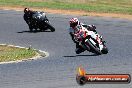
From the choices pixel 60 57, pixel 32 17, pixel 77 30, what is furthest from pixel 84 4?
pixel 60 57

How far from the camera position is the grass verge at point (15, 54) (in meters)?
24.5

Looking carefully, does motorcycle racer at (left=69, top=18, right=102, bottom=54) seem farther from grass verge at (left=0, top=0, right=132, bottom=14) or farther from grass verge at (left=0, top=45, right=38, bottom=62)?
grass verge at (left=0, top=0, right=132, bottom=14)

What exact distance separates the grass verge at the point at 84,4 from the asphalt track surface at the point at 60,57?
6.23m

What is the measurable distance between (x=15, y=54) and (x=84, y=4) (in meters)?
30.1

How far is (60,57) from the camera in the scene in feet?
83.3

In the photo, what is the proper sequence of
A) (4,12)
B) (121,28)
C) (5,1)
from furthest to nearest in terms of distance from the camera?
(5,1) → (4,12) → (121,28)

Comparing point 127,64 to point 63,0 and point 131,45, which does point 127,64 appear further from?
point 63,0

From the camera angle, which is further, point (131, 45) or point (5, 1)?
point (5, 1)

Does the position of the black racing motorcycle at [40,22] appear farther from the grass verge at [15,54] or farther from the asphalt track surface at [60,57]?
the grass verge at [15,54]

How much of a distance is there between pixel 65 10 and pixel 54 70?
28.1 meters

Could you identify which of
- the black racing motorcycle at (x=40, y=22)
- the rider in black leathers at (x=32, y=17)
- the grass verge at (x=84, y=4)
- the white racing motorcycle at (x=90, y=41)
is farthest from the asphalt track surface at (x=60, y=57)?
the grass verge at (x=84, y=4)

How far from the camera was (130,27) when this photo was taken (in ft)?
128

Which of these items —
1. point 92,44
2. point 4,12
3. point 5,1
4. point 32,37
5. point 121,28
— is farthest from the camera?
point 5,1

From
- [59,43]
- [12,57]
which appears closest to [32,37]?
[59,43]
